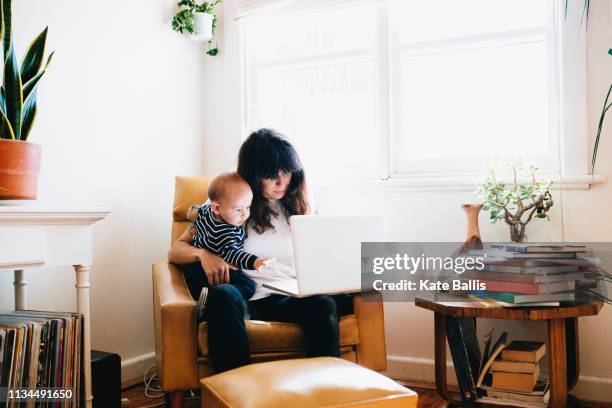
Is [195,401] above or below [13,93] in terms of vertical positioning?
below

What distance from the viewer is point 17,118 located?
155 cm

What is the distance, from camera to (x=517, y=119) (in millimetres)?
2299

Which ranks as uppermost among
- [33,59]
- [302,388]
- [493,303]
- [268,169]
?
[33,59]

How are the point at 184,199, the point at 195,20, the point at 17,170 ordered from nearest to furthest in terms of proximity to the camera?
the point at 17,170
the point at 184,199
the point at 195,20

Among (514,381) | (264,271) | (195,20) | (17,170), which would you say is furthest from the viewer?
(195,20)

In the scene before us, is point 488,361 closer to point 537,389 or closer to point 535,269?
point 537,389

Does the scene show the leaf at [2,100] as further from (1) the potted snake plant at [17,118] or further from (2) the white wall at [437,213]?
(2) the white wall at [437,213]

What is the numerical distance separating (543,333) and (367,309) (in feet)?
2.78

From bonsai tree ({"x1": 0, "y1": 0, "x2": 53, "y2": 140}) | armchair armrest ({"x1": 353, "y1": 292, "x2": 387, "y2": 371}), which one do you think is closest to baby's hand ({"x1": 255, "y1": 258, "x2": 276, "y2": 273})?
armchair armrest ({"x1": 353, "y1": 292, "x2": 387, "y2": 371})

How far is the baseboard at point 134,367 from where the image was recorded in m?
2.34

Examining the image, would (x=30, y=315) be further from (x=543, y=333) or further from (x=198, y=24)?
(x=543, y=333)

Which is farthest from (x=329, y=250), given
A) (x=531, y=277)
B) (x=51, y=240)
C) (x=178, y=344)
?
(x=51, y=240)

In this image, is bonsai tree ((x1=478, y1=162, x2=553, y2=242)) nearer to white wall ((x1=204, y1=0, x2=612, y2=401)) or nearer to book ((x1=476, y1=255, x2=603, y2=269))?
white wall ((x1=204, y1=0, x2=612, y2=401))

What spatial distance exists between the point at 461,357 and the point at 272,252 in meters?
0.78
